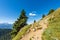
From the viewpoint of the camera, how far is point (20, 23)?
156 feet

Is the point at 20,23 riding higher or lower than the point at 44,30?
higher

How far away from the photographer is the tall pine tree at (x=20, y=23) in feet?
155

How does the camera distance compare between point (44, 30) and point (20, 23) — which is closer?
point (44, 30)

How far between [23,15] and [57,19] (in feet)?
95.1

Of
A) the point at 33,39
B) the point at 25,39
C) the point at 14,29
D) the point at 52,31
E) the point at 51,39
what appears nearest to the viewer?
the point at 51,39

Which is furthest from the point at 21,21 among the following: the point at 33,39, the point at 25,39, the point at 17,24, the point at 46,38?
the point at 46,38

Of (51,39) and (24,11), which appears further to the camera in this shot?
(24,11)

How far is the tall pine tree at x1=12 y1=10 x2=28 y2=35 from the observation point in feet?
155

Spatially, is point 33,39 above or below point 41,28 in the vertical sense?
below

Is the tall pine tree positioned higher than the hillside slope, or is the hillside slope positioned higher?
the tall pine tree

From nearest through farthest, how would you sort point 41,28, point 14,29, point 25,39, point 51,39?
point 51,39 < point 41,28 < point 25,39 < point 14,29

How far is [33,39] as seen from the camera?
20.6 m

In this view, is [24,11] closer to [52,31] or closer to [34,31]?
[34,31]

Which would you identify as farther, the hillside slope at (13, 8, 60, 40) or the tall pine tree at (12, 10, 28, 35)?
the tall pine tree at (12, 10, 28, 35)
